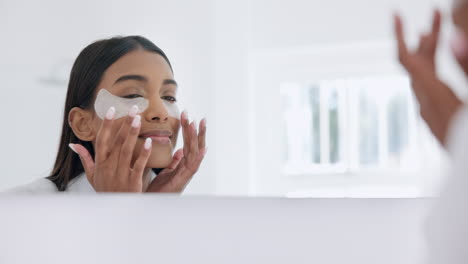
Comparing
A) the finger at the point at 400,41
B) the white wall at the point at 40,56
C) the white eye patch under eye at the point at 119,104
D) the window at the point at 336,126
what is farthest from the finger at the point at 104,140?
the window at the point at 336,126

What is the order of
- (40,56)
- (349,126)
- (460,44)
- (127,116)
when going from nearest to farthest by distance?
(460,44) < (127,116) < (40,56) < (349,126)

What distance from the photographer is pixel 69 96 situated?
86 cm

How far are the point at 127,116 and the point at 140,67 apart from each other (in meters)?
0.11

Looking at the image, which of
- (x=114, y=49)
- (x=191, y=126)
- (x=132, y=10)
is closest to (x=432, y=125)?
(x=191, y=126)

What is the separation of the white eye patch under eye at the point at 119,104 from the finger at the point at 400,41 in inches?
18.2

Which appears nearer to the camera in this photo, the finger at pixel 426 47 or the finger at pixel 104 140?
the finger at pixel 426 47

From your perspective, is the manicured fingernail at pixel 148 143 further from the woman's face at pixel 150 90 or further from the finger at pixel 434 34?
the finger at pixel 434 34

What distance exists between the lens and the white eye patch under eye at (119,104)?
773 mm

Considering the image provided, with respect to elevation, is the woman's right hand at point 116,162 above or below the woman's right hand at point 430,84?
below

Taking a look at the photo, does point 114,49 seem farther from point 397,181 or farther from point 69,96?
point 397,181

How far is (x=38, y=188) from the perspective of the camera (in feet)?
2.58

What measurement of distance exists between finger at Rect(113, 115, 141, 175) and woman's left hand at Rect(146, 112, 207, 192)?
0.10 metres

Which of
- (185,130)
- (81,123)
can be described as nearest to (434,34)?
(185,130)

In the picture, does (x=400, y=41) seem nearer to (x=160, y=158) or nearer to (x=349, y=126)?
(x=160, y=158)
